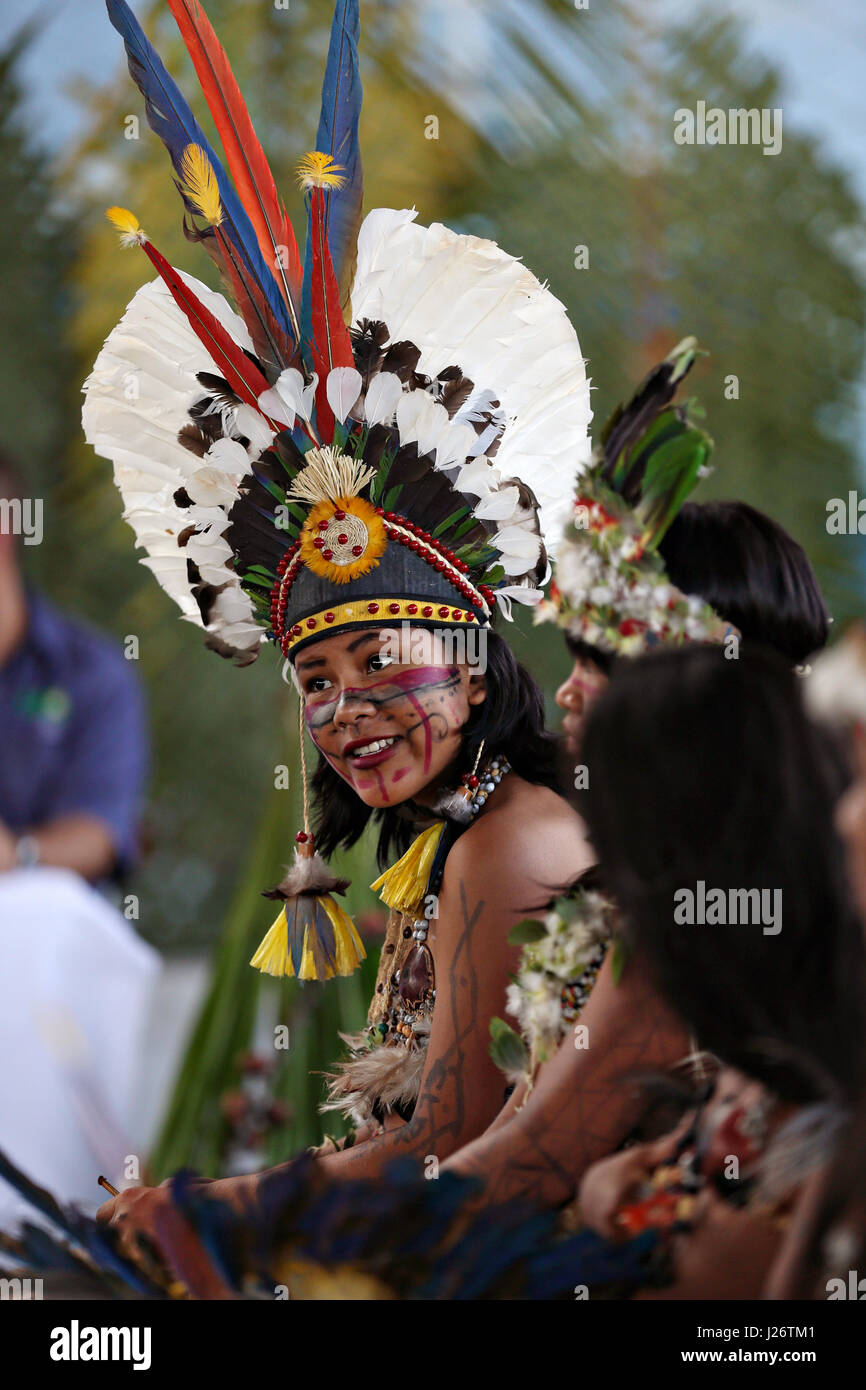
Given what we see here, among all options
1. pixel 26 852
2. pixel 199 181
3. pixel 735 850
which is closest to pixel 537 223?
pixel 199 181

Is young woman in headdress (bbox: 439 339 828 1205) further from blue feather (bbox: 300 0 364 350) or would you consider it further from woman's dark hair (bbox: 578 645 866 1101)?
blue feather (bbox: 300 0 364 350)

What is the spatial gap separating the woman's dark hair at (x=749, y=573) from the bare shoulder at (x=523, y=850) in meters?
0.34

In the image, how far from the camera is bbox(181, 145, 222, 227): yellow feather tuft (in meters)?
1.79

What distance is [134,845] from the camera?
4.26 m

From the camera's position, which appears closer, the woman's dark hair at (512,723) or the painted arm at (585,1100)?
the painted arm at (585,1100)

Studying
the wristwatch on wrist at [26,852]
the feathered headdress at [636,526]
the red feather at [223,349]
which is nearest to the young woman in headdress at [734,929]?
the feathered headdress at [636,526]

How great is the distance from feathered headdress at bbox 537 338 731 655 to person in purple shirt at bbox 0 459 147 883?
284 centimetres

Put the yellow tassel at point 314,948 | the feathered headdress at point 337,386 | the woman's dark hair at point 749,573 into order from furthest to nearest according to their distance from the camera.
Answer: the yellow tassel at point 314,948, the feathered headdress at point 337,386, the woman's dark hair at point 749,573

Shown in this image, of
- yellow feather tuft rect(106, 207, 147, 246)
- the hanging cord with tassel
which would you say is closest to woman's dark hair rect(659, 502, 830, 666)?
the hanging cord with tassel

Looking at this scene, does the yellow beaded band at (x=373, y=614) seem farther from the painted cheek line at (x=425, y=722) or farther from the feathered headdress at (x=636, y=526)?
the feathered headdress at (x=636, y=526)

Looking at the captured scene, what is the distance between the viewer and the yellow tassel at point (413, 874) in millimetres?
1863

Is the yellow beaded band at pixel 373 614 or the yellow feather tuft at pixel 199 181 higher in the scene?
the yellow feather tuft at pixel 199 181
